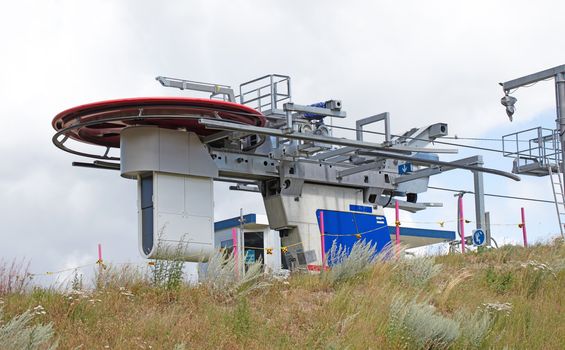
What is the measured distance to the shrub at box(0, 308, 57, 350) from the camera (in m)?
13.1

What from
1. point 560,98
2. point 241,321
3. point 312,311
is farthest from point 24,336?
point 560,98

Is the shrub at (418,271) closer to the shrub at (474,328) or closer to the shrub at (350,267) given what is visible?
the shrub at (350,267)

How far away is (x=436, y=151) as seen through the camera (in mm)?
26359

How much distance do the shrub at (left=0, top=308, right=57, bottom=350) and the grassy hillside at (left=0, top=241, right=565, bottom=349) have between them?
0.02 metres

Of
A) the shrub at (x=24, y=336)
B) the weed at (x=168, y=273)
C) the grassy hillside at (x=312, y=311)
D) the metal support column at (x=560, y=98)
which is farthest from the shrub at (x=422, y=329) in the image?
the metal support column at (x=560, y=98)

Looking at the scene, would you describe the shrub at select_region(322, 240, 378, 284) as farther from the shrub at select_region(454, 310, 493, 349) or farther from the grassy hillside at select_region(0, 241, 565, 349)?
the shrub at select_region(454, 310, 493, 349)

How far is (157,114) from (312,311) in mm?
7930

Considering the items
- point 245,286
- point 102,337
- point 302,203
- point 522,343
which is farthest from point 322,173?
point 102,337

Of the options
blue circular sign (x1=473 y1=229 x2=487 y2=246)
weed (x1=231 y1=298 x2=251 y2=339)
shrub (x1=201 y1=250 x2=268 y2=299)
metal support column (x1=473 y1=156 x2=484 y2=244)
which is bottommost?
weed (x1=231 y1=298 x2=251 y2=339)

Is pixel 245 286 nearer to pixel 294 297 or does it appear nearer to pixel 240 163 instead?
pixel 294 297

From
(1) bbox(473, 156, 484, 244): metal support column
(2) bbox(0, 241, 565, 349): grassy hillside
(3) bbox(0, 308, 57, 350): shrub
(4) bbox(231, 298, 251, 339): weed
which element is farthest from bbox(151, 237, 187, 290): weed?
(1) bbox(473, 156, 484, 244): metal support column

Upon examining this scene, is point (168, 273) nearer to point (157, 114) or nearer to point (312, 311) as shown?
point (312, 311)

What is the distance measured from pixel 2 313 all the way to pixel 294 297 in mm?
5109

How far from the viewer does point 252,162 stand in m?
26.1
